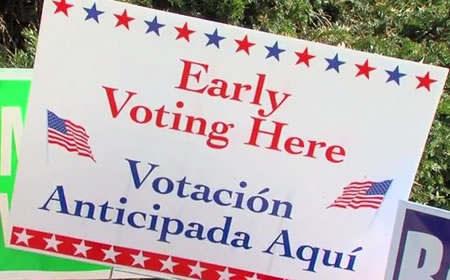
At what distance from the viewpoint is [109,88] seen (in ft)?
7.12

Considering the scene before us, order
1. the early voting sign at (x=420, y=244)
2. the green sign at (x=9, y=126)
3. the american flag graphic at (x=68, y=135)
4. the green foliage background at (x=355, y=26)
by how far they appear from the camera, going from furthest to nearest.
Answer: the green foliage background at (x=355, y=26) < the green sign at (x=9, y=126) < the american flag graphic at (x=68, y=135) < the early voting sign at (x=420, y=244)

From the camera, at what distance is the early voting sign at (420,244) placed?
2.10 m

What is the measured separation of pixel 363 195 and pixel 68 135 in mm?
829

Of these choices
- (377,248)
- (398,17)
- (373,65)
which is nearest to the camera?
(373,65)

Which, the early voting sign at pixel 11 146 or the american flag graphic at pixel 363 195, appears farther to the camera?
the early voting sign at pixel 11 146

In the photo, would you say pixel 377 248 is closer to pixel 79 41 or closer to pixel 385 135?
pixel 385 135

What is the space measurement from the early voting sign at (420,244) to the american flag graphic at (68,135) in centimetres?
86

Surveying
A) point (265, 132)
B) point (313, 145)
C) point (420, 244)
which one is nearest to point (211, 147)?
point (265, 132)

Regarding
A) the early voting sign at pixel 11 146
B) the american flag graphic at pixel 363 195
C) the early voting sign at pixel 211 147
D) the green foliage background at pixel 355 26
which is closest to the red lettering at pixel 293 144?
the early voting sign at pixel 211 147

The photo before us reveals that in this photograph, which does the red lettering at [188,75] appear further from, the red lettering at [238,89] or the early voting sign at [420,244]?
the early voting sign at [420,244]

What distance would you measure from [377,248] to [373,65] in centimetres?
52

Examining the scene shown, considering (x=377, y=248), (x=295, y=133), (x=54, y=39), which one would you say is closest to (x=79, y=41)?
(x=54, y=39)

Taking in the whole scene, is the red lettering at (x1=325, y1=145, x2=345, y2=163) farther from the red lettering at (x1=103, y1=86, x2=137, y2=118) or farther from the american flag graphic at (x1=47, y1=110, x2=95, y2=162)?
the american flag graphic at (x1=47, y1=110, x2=95, y2=162)

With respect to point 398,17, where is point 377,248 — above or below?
below
